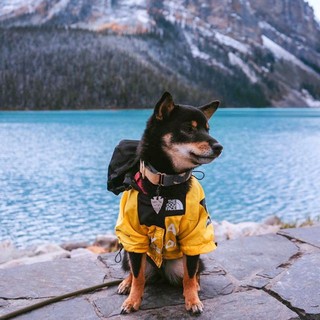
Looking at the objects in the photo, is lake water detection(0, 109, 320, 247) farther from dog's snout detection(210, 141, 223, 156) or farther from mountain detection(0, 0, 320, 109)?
mountain detection(0, 0, 320, 109)

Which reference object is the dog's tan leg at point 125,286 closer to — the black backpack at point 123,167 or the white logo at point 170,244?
the white logo at point 170,244

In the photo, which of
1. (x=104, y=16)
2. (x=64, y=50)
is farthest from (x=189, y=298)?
(x=104, y=16)

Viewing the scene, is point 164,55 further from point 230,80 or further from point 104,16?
point 104,16

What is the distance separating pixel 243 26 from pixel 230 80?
62.1 m

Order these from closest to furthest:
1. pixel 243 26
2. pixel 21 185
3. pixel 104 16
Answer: pixel 21 185 → pixel 104 16 → pixel 243 26

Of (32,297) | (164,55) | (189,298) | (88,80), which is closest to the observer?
(189,298)

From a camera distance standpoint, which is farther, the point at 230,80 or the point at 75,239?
the point at 230,80

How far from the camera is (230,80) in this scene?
5030 inches

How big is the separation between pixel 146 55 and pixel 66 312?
379 ft

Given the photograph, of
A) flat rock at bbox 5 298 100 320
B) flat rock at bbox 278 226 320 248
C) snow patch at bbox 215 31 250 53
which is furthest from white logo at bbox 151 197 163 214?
snow patch at bbox 215 31 250 53

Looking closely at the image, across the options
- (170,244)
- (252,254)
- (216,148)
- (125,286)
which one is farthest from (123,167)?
(252,254)

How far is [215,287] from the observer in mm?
3504

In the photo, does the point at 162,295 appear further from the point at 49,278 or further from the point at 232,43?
the point at 232,43

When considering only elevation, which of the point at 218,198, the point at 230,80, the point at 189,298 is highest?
the point at 189,298
